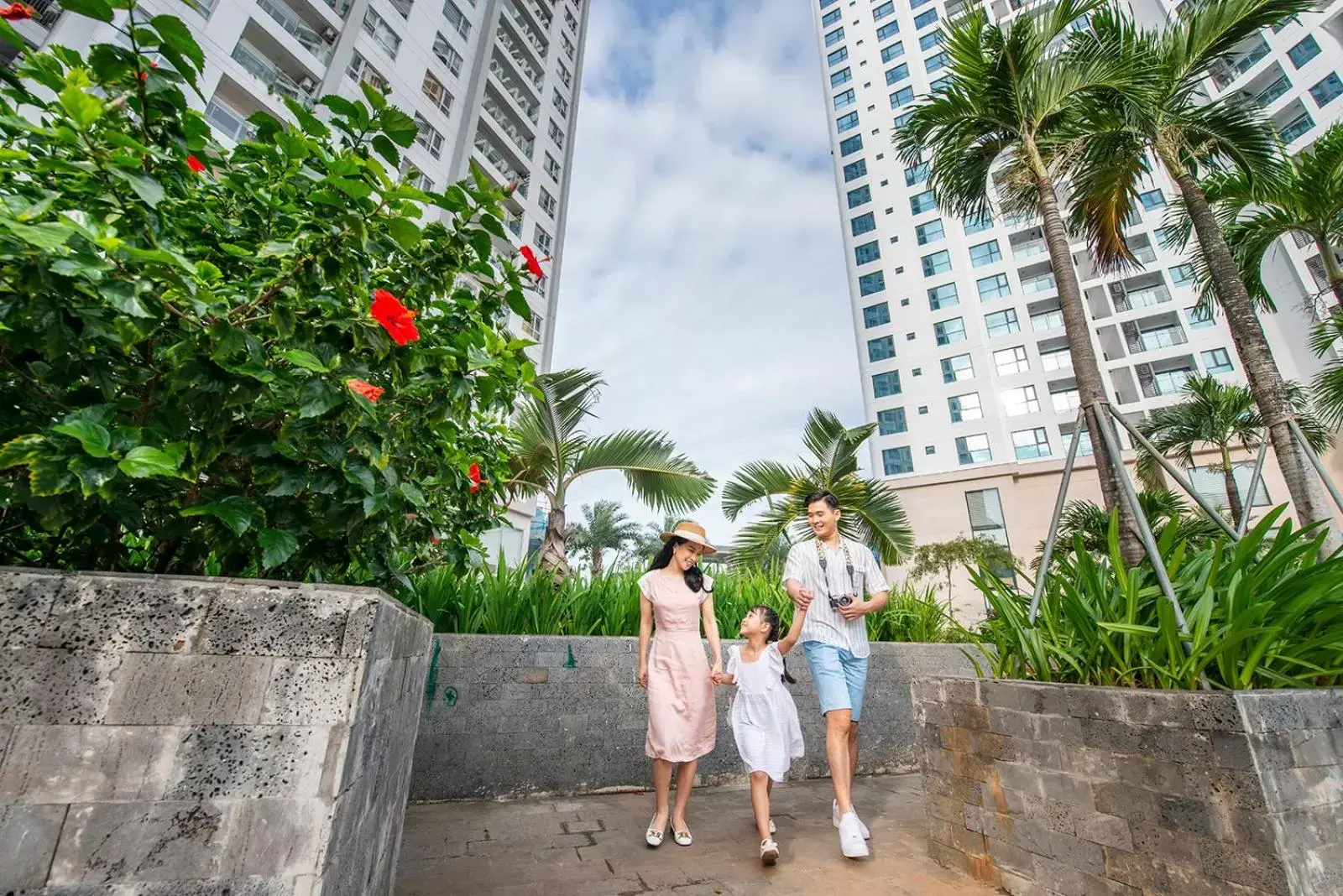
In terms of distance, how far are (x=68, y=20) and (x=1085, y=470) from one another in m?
33.7

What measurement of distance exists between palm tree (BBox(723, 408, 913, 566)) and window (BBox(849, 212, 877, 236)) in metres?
27.7

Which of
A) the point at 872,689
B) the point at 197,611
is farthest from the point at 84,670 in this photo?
the point at 872,689

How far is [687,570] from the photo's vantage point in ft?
11.4

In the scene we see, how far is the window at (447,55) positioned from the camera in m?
22.1

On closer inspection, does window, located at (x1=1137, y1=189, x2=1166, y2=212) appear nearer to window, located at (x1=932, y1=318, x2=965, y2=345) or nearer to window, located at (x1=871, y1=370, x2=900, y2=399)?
window, located at (x1=932, y1=318, x2=965, y2=345)

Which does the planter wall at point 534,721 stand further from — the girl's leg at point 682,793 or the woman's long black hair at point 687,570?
the girl's leg at point 682,793

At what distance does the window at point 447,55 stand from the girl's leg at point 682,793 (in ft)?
89.4

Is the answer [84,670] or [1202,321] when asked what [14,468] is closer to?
[84,670]

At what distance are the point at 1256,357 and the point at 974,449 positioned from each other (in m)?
23.3

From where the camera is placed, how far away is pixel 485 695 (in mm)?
3752

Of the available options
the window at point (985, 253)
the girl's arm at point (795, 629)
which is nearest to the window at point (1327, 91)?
the window at point (985, 253)

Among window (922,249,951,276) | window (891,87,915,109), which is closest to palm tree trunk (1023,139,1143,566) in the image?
window (922,249,951,276)

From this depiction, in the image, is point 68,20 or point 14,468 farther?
point 68,20

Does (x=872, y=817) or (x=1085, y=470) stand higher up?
(x=1085, y=470)
